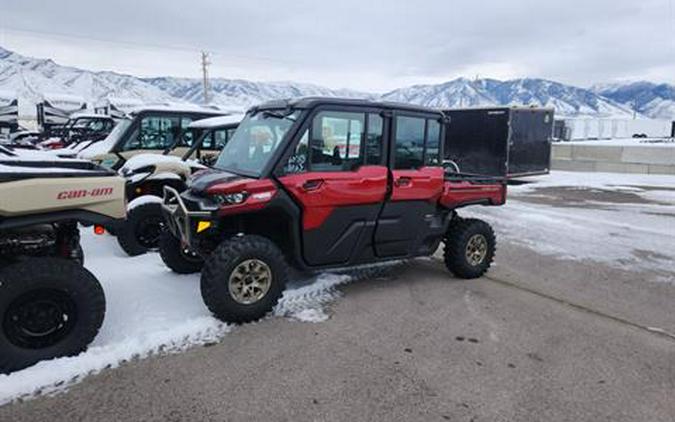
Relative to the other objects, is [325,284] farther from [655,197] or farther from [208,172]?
[655,197]

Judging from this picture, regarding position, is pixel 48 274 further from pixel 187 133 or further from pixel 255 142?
pixel 187 133

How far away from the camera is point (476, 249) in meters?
6.17

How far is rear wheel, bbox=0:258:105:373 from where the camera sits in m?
3.45

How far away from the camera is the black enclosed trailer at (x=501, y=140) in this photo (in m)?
15.4

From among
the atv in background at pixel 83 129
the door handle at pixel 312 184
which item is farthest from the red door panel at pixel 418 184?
the atv in background at pixel 83 129

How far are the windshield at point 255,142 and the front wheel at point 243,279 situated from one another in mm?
769

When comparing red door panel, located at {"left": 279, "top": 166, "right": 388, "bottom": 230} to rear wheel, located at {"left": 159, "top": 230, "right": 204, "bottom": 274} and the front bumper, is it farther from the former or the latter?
rear wheel, located at {"left": 159, "top": 230, "right": 204, "bottom": 274}

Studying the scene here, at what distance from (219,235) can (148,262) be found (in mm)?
1777

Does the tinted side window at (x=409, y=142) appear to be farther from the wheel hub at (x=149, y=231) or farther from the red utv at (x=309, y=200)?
the wheel hub at (x=149, y=231)

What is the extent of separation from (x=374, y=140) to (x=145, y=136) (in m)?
6.07

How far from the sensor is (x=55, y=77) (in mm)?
183500

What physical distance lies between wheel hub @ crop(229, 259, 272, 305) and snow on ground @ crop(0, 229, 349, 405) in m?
0.31

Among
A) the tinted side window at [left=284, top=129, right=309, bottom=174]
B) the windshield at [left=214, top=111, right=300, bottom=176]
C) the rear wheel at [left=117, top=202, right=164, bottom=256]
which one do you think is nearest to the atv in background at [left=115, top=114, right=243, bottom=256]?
the rear wheel at [left=117, top=202, right=164, bottom=256]

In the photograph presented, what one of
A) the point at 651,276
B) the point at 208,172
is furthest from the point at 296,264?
the point at 651,276
